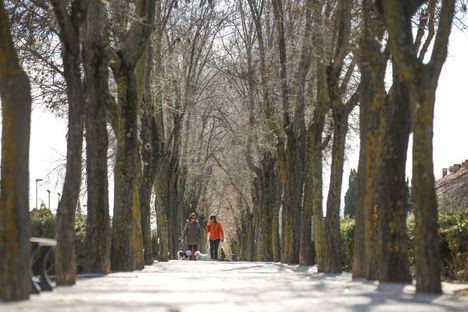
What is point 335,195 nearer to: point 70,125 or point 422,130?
point 70,125

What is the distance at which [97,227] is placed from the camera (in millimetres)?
18109

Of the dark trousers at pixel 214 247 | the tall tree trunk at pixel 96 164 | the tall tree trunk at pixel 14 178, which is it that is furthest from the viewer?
the dark trousers at pixel 214 247

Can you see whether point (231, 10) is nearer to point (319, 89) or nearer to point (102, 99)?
point (319, 89)

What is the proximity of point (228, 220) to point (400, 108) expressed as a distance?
78811 millimetres

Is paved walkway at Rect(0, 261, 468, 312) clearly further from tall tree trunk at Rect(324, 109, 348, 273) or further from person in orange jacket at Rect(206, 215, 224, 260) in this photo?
person in orange jacket at Rect(206, 215, 224, 260)

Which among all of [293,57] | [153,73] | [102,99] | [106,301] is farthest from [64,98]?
[106,301]

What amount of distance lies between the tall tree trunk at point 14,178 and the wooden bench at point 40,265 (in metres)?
0.68

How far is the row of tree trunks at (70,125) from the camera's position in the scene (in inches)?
579

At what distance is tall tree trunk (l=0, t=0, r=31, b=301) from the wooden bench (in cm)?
68

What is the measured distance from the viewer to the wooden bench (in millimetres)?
12266

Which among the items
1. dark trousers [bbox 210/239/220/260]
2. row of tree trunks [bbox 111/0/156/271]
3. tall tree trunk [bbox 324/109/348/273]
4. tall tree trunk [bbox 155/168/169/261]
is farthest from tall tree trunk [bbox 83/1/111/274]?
dark trousers [bbox 210/239/220/260]

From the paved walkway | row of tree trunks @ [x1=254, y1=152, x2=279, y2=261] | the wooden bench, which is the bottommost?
the paved walkway

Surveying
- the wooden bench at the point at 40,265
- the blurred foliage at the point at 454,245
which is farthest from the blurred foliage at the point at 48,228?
the blurred foliage at the point at 454,245

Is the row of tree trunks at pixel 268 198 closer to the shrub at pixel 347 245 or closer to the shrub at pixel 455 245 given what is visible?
the shrub at pixel 347 245
